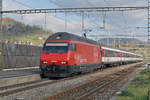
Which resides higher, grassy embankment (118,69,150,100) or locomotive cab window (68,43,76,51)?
locomotive cab window (68,43,76,51)

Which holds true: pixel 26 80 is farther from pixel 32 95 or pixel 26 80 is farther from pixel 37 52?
pixel 37 52

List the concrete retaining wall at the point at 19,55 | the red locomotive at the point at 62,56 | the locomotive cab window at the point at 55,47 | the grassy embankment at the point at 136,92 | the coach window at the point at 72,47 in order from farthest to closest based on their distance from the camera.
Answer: the concrete retaining wall at the point at 19,55 → the coach window at the point at 72,47 → the locomotive cab window at the point at 55,47 → the red locomotive at the point at 62,56 → the grassy embankment at the point at 136,92

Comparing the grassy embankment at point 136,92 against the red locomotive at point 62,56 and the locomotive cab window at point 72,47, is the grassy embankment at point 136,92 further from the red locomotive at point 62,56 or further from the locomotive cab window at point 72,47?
the locomotive cab window at point 72,47

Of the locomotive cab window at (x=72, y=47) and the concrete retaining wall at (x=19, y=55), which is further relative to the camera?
the concrete retaining wall at (x=19, y=55)

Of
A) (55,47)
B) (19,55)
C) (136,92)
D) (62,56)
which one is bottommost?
(136,92)

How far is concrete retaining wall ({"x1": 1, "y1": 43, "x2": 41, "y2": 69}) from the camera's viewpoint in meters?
28.7

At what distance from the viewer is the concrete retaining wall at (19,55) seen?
28719 mm

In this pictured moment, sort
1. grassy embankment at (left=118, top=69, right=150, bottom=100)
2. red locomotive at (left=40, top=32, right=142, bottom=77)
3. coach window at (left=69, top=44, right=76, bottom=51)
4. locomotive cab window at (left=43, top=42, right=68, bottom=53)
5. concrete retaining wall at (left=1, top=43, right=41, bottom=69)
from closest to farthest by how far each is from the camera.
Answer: grassy embankment at (left=118, top=69, right=150, bottom=100) → red locomotive at (left=40, top=32, right=142, bottom=77) → locomotive cab window at (left=43, top=42, right=68, bottom=53) → coach window at (left=69, top=44, right=76, bottom=51) → concrete retaining wall at (left=1, top=43, right=41, bottom=69)

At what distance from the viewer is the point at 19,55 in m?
31.8

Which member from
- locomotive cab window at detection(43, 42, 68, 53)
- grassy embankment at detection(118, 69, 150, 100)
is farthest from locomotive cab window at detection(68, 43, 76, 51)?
grassy embankment at detection(118, 69, 150, 100)

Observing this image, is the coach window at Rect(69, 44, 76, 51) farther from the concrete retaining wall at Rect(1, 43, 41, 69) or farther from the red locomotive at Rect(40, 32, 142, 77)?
the concrete retaining wall at Rect(1, 43, 41, 69)

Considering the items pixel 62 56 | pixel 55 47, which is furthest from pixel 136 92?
pixel 55 47

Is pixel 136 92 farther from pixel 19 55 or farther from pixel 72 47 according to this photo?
pixel 19 55

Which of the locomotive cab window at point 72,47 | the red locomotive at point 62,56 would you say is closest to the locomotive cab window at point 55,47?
the red locomotive at point 62,56
